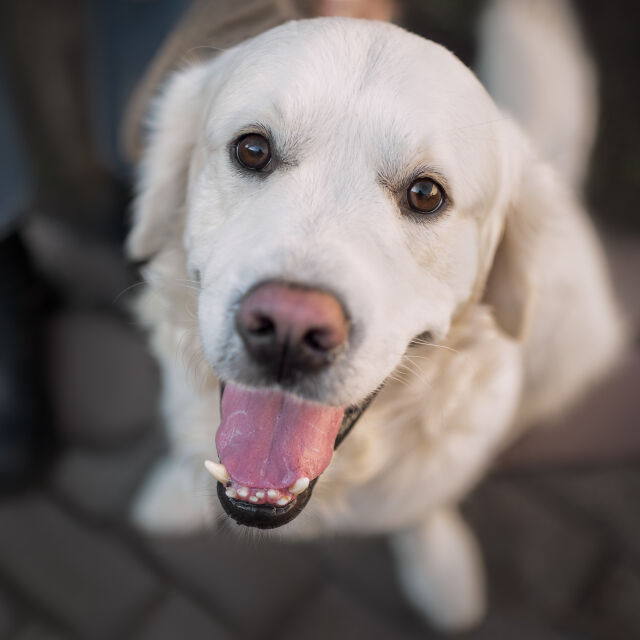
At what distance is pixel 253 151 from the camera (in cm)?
111

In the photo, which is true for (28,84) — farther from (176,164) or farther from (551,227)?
(551,227)

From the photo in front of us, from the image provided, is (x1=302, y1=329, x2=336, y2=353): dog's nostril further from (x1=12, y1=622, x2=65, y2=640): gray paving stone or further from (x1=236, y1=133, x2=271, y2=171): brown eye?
(x1=12, y1=622, x2=65, y2=640): gray paving stone

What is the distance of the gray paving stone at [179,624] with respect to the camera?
169 cm

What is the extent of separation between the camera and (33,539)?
1827mm

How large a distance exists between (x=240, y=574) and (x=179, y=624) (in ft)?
0.71

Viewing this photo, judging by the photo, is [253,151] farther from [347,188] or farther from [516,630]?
[516,630]

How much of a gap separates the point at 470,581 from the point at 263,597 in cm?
63

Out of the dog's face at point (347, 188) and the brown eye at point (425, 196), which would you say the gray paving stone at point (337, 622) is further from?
the brown eye at point (425, 196)

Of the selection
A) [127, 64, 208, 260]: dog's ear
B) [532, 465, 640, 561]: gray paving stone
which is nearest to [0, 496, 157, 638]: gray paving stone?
[127, 64, 208, 260]: dog's ear

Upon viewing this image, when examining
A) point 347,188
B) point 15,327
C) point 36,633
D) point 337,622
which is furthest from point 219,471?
point 15,327

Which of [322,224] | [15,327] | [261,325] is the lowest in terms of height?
[15,327]

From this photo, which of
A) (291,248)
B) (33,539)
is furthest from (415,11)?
(33,539)

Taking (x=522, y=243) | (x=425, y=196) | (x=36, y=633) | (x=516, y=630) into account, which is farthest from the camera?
(x=516, y=630)

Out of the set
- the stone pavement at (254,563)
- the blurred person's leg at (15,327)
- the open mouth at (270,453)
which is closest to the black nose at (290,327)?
the open mouth at (270,453)
